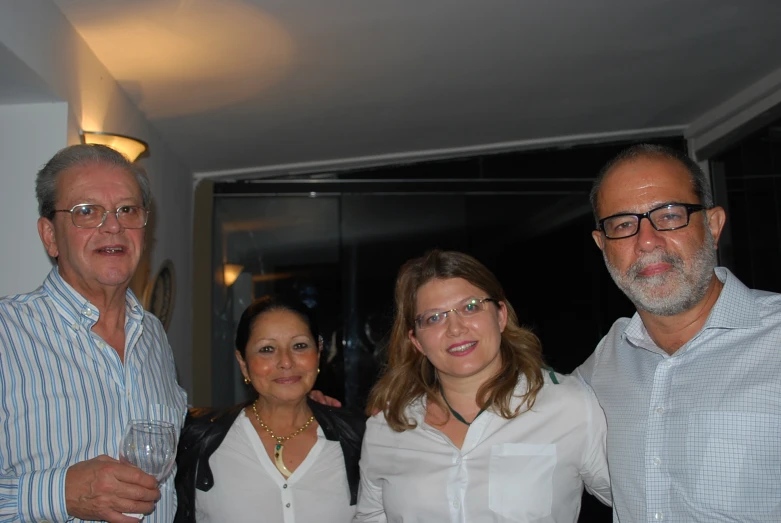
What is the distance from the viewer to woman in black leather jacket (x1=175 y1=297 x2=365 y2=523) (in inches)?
94.7

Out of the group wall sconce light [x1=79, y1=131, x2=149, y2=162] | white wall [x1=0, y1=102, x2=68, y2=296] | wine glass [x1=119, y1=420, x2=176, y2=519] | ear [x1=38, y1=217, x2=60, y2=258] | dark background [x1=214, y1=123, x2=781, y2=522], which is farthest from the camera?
dark background [x1=214, y1=123, x2=781, y2=522]

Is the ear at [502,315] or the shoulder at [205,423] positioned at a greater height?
the ear at [502,315]

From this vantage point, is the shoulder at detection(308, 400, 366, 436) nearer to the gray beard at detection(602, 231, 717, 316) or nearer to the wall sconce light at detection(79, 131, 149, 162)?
the gray beard at detection(602, 231, 717, 316)

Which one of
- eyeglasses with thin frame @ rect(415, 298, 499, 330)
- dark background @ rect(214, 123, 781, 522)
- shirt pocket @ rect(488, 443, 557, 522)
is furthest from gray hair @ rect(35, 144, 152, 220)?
dark background @ rect(214, 123, 781, 522)

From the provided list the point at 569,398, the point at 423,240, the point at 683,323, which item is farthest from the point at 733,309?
the point at 423,240

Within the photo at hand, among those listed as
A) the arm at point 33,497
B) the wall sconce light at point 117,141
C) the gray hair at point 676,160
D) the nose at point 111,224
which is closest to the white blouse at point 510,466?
the gray hair at point 676,160

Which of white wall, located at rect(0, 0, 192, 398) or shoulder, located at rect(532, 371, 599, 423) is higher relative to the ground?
white wall, located at rect(0, 0, 192, 398)

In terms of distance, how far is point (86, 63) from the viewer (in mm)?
3514

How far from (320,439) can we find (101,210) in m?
1.11

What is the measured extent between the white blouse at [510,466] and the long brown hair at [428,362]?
0.05 m

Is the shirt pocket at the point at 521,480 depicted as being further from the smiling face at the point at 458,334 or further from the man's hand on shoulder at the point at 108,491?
the man's hand on shoulder at the point at 108,491

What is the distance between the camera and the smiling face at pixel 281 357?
99.7 inches

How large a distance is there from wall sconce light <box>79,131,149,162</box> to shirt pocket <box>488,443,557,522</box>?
7.74ft

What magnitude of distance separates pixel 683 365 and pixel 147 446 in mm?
1488
